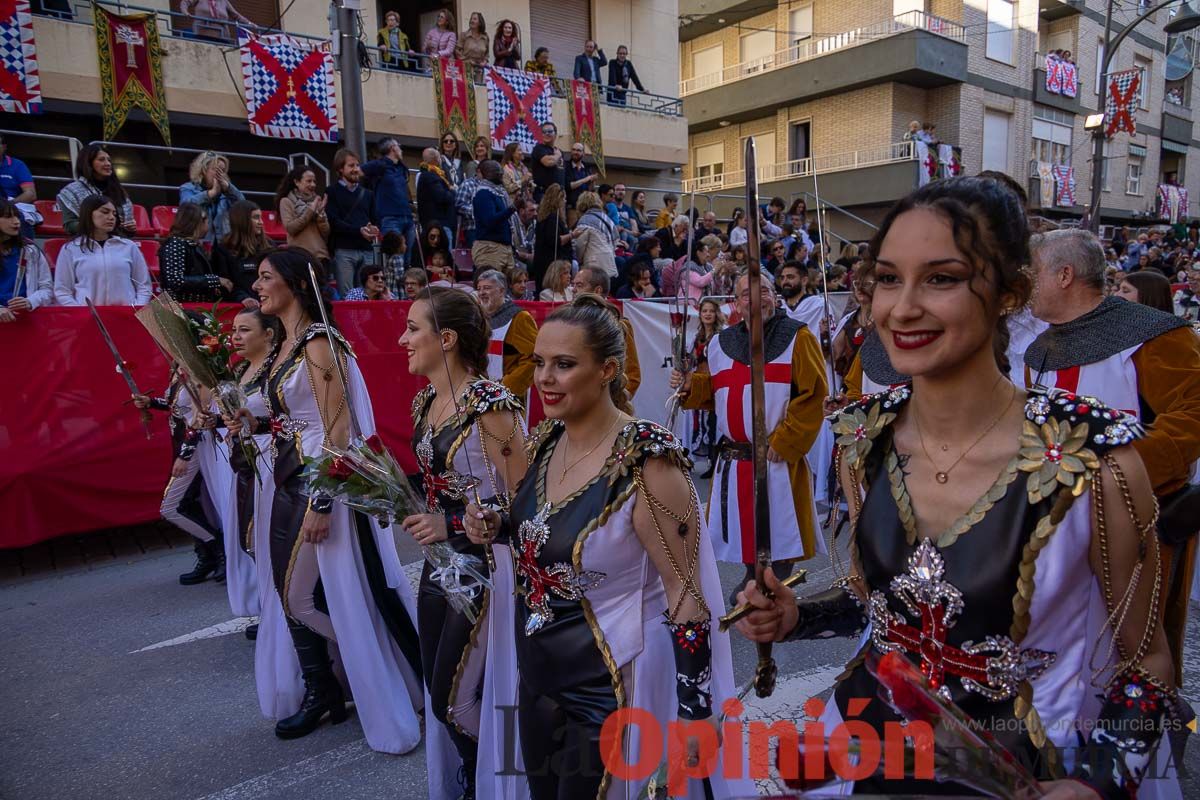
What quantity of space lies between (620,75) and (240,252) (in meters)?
13.4

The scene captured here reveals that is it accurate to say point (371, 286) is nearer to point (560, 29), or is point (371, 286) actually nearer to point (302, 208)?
point (302, 208)

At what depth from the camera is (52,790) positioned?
10.8ft

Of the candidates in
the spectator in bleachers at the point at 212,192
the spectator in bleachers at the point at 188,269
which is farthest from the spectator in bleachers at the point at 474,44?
the spectator in bleachers at the point at 188,269

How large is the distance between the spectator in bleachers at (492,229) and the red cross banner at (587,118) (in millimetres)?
7442

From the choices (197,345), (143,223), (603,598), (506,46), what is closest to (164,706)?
(197,345)

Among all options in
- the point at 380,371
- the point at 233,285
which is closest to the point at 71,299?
the point at 233,285

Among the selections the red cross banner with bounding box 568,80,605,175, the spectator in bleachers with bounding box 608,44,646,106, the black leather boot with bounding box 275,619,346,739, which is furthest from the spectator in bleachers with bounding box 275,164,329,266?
the spectator in bleachers with bounding box 608,44,646,106

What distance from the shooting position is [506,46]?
16047mm

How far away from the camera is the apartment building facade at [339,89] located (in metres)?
12.1

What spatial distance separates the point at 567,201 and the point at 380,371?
616 cm

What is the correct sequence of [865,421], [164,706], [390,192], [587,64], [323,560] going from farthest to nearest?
1. [587,64]
2. [390,192]
3. [164,706]
4. [323,560]
5. [865,421]

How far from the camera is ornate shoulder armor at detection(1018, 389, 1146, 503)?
1.40 metres

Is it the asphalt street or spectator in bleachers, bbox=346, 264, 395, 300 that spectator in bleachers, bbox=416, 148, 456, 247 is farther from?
the asphalt street

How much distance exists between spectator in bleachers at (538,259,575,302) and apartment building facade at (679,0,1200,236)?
13430 millimetres
